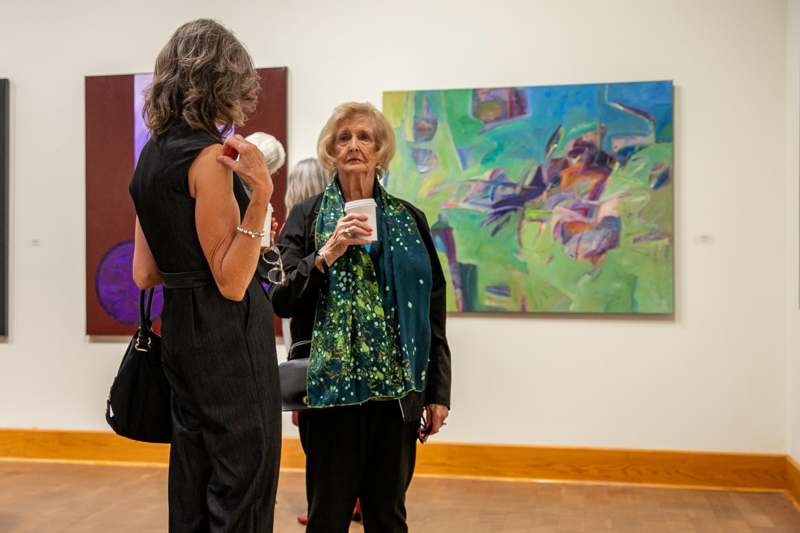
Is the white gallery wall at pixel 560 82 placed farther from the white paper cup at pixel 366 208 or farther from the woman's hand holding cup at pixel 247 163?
the woman's hand holding cup at pixel 247 163

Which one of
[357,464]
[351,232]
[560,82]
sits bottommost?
[357,464]

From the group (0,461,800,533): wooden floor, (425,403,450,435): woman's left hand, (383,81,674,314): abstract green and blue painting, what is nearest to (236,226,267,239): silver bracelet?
(425,403,450,435): woman's left hand

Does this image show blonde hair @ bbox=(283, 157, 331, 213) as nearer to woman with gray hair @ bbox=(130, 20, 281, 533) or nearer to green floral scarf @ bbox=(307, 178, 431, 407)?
green floral scarf @ bbox=(307, 178, 431, 407)

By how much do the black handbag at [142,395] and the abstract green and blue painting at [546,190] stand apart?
2.96 meters

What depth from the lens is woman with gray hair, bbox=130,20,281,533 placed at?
1766mm

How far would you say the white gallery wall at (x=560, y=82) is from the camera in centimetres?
448

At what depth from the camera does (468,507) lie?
4.15 m

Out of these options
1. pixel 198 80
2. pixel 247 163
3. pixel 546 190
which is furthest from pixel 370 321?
pixel 546 190

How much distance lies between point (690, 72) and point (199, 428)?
3520mm

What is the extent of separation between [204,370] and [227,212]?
31 centimetres

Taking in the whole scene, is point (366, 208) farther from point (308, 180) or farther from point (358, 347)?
point (308, 180)

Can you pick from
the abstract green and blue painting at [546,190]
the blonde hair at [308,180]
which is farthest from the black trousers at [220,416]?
the abstract green and blue painting at [546,190]

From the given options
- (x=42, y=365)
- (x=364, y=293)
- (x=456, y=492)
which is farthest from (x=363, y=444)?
(x=42, y=365)

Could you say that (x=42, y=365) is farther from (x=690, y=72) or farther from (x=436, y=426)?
(x=690, y=72)
